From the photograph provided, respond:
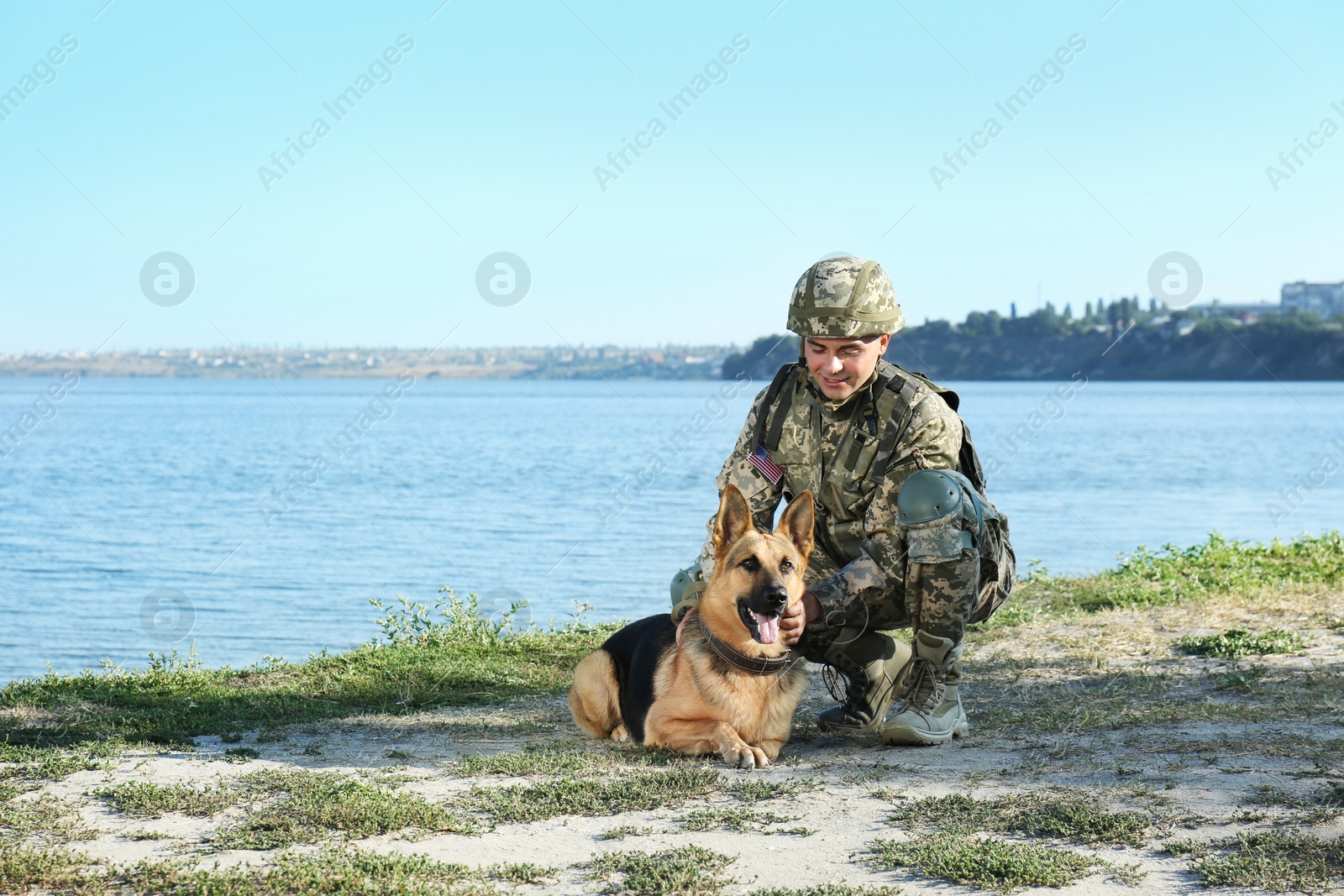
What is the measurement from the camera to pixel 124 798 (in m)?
4.30

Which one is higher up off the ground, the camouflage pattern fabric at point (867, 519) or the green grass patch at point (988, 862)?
the camouflage pattern fabric at point (867, 519)

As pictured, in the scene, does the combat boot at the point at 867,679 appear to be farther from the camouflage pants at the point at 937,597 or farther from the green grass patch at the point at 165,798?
the green grass patch at the point at 165,798

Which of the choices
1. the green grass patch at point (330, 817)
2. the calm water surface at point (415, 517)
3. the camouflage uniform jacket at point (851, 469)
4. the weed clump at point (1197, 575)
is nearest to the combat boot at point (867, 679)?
the camouflage uniform jacket at point (851, 469)

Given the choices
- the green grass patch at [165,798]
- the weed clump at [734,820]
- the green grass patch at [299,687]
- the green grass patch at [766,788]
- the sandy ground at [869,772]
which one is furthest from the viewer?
the green grass patch at [299,687]

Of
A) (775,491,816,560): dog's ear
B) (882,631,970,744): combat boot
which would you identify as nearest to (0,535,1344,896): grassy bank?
(882,631,970,744): combat boot

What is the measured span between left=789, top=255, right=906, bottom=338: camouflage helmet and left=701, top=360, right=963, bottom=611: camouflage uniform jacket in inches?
13.7

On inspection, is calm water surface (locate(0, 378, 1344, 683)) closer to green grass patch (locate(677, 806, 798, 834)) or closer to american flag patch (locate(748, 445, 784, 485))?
american flag patch (locate(748, 445, 784, 485))

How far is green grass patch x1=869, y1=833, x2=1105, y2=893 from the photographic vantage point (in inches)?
134

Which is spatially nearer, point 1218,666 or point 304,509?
point 1218,666

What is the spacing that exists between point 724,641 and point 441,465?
3455 cm

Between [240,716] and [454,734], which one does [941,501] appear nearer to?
[454,734]

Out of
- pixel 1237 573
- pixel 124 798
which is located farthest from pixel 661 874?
pixel 1237 573

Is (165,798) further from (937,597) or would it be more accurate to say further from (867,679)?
(937,597)

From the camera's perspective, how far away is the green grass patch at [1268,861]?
3.34 meters
